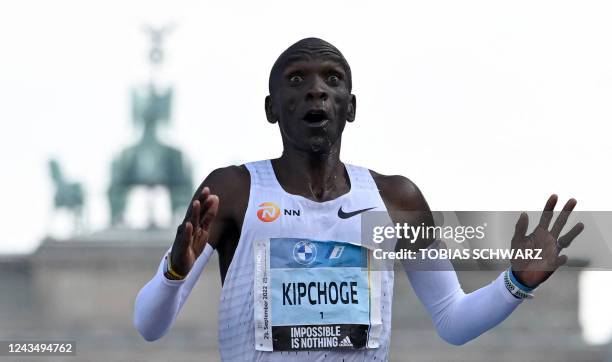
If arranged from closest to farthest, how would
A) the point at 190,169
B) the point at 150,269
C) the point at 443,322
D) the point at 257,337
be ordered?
the point at 257,337 < the point at 443,322 < the point at 150,269 < the point at 190,169

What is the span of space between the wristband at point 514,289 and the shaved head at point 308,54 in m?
1.12

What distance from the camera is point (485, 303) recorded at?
23.9 feet

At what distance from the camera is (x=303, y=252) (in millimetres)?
7027

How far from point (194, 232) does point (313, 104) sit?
85cm

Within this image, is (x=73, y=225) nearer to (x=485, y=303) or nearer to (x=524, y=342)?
(x=524, y=342)

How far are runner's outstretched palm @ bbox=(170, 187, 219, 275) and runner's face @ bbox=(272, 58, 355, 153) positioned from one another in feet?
2.20

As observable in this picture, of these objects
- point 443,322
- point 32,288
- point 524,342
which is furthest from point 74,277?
point 443,322

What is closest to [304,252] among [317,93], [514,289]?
[317,93]

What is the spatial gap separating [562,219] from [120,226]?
47.0 meters

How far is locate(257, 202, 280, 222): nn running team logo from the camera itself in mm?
7062

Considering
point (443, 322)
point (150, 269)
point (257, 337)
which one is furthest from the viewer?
point (150, 269)

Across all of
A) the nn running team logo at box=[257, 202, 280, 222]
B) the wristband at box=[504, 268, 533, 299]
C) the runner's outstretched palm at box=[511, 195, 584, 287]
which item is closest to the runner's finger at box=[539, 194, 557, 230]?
the runner's outstretched palm at box=[511, 195, 584, 287]

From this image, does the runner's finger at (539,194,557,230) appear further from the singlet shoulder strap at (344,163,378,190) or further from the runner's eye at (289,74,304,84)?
the runner's eye at (289,74,304,84)

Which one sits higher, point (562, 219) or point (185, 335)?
point (562, 219)
